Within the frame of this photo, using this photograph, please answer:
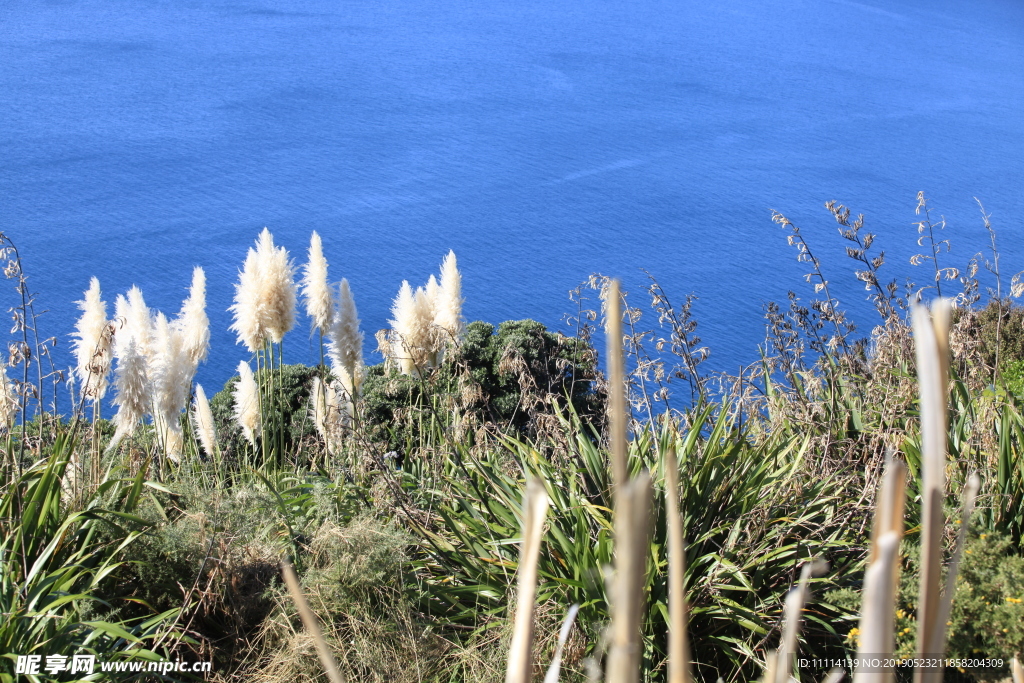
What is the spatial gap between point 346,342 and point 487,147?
19.9 meters

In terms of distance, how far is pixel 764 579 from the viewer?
106 inches

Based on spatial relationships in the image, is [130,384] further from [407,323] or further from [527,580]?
[527,580]

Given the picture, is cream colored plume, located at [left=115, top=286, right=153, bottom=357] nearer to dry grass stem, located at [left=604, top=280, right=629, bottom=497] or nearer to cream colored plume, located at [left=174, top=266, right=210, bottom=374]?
cream colored plume, located at [left=174, top=266, right=210, bottom=374]

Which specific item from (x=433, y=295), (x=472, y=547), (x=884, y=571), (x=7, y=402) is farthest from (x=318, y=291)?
(x=884, y=571)

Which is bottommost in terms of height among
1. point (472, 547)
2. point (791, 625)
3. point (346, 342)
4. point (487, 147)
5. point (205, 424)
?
point (791, 625)

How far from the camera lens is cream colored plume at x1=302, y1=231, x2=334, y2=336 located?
3967mm

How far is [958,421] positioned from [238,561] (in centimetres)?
275

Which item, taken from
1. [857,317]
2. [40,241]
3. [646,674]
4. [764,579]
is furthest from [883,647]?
[40,241]

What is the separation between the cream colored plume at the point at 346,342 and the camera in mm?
4027

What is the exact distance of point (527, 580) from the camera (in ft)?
1.44

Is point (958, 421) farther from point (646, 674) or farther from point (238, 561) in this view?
point (238, 561)

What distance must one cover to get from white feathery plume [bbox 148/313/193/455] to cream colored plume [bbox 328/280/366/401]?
714 millimetres

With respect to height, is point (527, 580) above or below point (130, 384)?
below

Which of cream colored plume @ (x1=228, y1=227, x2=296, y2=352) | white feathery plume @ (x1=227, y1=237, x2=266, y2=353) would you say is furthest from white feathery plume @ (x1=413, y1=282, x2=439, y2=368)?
white feathery plume @ (x1=227, y1=237, x2=266, y2=353)
